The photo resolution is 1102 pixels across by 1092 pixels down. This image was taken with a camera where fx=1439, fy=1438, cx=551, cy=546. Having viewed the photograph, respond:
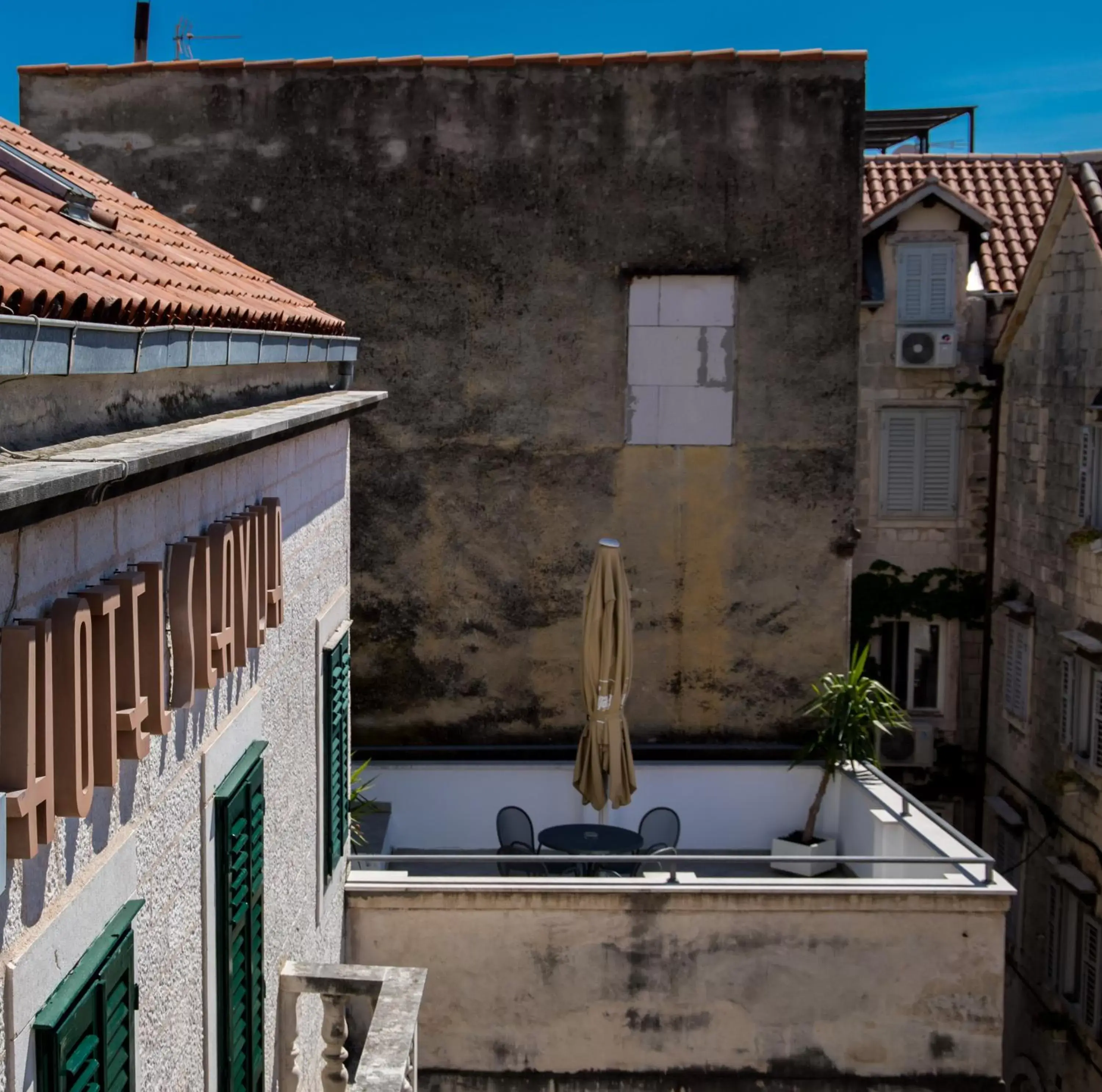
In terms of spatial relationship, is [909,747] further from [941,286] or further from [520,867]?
[520,867]

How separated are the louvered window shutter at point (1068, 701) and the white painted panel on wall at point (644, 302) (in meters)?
6.24

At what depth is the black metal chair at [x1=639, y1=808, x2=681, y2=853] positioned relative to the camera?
42.7 feet

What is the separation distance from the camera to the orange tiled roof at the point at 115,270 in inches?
141

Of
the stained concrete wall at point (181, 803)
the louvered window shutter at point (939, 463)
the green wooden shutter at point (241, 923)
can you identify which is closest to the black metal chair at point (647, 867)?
the stained concrete wall at point (181, 803)

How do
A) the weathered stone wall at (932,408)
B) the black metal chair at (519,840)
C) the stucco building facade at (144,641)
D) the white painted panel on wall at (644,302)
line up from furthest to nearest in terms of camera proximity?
1. the weathered stone wall at (932,408)
2. the white painted panel on wall at (644,302)
3. the black metal chair at (519,840)
4. the stucco building facade at (144,641)

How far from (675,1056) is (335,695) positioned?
13.5 feet

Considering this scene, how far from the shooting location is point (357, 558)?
1522cm

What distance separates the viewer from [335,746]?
9008 mm

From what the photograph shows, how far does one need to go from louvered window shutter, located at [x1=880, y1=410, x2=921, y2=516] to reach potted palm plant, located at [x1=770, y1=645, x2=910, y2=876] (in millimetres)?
5548

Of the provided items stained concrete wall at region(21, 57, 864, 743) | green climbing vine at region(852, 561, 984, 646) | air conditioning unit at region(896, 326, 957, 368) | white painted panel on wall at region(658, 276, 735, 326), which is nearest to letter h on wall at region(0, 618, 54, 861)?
stained concrete wall at region(21, 57, 864, 743)

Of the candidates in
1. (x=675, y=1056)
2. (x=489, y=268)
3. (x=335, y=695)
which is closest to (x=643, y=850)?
(x=675, y=1056)

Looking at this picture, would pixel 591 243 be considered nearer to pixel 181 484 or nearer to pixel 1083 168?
pixel 1083 168

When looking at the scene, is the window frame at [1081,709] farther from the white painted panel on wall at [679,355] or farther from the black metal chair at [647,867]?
the black metal chair at [647,867]

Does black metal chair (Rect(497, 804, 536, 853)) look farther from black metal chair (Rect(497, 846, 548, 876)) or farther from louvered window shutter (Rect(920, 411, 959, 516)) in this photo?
louvered window shutter (Rect(920, 411, 959, 516))
